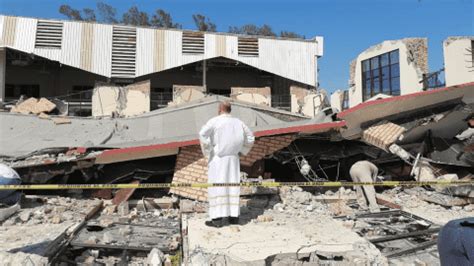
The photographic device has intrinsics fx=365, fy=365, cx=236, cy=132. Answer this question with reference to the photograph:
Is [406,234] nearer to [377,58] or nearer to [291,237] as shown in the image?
[291,237]

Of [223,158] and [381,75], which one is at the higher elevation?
[381,75]

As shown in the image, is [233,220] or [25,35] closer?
[233,220]

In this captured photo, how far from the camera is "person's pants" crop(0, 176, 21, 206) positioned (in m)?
5.84

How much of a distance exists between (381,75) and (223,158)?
20.3 m

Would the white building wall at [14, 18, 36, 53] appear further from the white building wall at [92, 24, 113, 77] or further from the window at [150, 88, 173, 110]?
the window at [150, 88, 173, 110]

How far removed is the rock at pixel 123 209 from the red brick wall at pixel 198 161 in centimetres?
89

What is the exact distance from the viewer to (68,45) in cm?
1723

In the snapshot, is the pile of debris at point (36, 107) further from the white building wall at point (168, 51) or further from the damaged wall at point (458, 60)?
the damaged wall at point (458, 60)

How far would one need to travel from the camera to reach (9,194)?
597 centimetres

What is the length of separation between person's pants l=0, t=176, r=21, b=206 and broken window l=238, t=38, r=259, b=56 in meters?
14.3

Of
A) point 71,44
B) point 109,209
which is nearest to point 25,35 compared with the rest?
point 71,44

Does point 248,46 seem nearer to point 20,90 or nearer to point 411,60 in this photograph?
point 411,60

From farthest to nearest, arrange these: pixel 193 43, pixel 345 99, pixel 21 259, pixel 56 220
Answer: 1. pixel 345 99
2. pixel 193 43
3. pixel 56 220
4. pixel 21 259

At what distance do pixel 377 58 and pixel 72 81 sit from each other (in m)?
17.8
